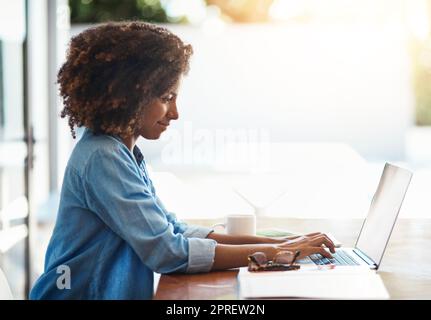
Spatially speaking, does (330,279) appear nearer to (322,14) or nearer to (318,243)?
(318,243)

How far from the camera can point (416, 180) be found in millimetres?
6492

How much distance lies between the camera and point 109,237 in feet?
4.41

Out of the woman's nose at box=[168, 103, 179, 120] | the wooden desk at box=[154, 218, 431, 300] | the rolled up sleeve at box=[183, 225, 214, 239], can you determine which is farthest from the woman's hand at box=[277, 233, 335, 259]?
the woman's nose at box=[168, 103, 179, 120]

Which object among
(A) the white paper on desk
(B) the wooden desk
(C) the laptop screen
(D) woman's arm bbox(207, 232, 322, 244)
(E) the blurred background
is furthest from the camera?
(E) the blurred background

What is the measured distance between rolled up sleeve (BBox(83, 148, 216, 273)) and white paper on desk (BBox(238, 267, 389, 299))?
0.10 meters

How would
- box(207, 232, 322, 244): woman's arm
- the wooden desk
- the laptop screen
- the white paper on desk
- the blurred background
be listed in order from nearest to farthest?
the white paper on desk
the wooden desk
the laptop screen
box(207, 232, 322, 244): woman's arm
the blurred background

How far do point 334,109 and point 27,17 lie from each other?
17.1 feet

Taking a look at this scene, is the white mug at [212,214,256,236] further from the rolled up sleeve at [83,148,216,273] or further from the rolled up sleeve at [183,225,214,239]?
the rolled up sleeve at [83,148,216,273]

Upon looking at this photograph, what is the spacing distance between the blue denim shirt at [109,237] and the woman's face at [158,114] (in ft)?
0.28

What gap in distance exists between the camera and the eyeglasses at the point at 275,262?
1.29 metres

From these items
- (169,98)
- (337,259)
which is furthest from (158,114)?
(337,259)

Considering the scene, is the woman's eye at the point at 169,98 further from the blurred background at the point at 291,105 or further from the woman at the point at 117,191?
the blurred background at the point at 291,105

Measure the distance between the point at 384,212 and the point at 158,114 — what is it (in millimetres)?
487

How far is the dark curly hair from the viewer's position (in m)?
1.38
